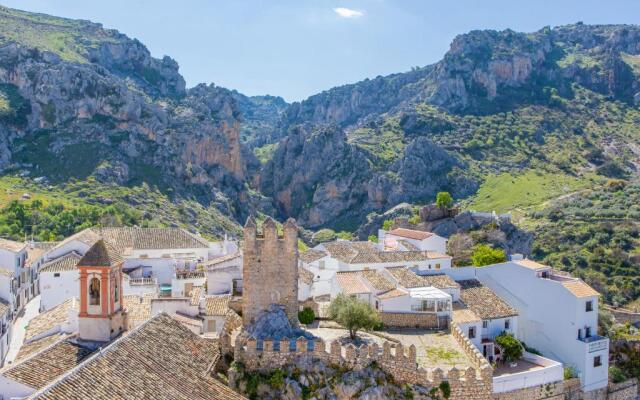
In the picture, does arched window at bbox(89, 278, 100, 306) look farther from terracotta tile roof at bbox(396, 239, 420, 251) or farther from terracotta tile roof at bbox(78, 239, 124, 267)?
terracotta tile roof at bbox(396, 239, 420, 251)

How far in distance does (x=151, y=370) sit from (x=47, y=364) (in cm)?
389

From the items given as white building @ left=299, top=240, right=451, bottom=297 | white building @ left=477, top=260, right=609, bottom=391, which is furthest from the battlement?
white building @ left=299, top=240, right=451, bottom=297

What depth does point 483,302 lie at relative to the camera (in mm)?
38875

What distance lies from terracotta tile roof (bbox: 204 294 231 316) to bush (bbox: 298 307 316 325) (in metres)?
4.07

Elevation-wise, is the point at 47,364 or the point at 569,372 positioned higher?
the point at 47,364

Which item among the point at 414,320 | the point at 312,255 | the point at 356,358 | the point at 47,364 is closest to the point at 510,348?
the point at 414,320

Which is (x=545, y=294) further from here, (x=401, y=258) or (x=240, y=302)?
(x=240, y=302)

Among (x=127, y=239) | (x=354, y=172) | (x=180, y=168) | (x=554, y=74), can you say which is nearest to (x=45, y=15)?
(x=180, y=168)

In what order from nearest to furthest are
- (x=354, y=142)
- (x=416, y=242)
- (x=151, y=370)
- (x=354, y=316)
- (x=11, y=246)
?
(x=151, y=370), (x=354, y=316), (x=11, y=246), (x=416, y=242), (x=354, y=142)

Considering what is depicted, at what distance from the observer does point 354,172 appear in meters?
125

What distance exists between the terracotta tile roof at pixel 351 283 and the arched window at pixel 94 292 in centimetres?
1531

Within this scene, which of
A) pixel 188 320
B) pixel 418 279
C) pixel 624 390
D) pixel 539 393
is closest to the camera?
pixel 188 320

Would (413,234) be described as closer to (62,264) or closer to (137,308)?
(137,308)

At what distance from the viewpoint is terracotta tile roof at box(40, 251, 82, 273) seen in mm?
41475
